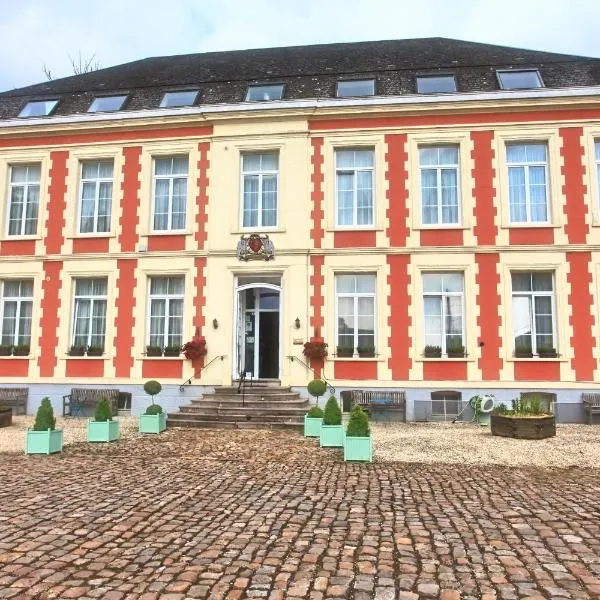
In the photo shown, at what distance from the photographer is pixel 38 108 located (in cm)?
1692

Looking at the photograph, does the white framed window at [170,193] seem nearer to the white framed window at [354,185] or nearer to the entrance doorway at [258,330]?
the entrance doorway at [258,330]

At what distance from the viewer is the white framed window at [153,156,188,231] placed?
15.4 meters

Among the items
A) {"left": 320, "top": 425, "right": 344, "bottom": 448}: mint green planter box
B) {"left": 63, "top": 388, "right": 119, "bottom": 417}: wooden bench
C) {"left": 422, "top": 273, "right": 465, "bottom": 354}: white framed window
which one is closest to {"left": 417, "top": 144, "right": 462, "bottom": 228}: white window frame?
{"left": 422, "top": 273, "right": 465, "bottom": 354}: white framed window

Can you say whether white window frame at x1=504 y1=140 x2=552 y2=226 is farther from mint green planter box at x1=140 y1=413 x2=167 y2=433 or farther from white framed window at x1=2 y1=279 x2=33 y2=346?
white framed window at x1=2 y1=279 x2=33 y2=346

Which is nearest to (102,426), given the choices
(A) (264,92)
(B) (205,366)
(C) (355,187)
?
(B) (205,366)

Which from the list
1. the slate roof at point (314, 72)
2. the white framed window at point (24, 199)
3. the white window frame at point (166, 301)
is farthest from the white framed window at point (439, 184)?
the white framed window at point (24, 199)

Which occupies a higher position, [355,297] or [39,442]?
[355,297]

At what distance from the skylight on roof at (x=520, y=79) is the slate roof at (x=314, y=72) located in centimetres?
19

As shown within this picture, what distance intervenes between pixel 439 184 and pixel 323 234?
3315mm

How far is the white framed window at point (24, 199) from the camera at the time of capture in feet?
52.5

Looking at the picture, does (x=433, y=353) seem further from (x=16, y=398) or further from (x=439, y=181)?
(x=16, y=398)

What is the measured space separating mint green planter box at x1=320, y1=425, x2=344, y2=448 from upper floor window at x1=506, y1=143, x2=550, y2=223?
793cm

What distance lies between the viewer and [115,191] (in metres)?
15.5

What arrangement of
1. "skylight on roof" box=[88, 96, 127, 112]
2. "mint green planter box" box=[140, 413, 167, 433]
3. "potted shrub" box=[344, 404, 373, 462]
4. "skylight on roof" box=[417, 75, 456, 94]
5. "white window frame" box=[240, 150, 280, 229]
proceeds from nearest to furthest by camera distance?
"potted shrub" box=[344, 404, 373, 462], "mint green planter box" box=[140, 413, 167, 433], "white window frame" box=[240, 150, 280, 229], "skylight on roof" box=[417, 75, 456, 94], "skylight on roof" box=[88, 96, 127, 112]
